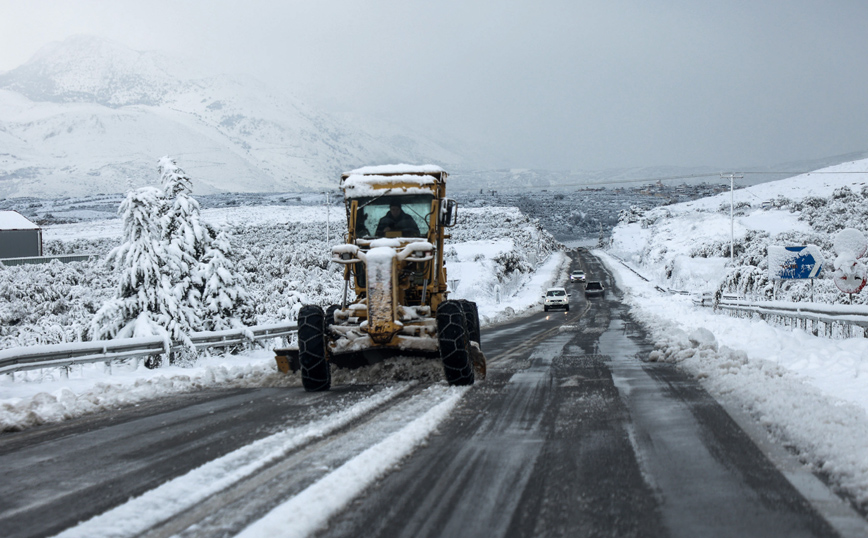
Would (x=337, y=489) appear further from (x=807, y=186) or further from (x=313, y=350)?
(x=807, y=186)

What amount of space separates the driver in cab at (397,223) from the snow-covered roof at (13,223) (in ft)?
173

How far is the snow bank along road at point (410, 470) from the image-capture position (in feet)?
12.9

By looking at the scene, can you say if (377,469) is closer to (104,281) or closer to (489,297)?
(104,281)

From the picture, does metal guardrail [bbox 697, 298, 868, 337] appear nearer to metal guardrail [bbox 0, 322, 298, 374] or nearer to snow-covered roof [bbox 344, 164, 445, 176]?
snow-covered roof [bbox 344, 164, 445, 176]

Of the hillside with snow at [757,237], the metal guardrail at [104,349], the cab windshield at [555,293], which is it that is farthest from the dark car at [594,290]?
the metal guardrail at [104,349]

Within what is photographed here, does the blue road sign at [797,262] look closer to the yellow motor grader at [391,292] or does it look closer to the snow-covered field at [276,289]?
the yellow motor grader at [391,292]

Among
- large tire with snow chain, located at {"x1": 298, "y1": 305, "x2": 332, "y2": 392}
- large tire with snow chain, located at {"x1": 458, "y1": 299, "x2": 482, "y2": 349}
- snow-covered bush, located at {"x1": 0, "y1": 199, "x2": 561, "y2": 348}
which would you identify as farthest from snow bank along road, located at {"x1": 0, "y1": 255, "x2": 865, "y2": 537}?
snow-covered bush, located at {"x1": 0, "y1": 199, "x2": 561, "y2": 348}

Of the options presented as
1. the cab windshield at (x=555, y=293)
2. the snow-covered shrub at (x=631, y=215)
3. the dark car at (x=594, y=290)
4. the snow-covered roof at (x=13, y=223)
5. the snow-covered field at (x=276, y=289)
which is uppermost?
the snow-covered shrub at (x=631, y=215)

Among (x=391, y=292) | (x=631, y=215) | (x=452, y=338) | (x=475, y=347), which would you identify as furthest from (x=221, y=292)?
(x=631, y=215)

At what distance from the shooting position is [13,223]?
54625 mm

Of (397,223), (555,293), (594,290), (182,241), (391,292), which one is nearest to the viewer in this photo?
(391,292)

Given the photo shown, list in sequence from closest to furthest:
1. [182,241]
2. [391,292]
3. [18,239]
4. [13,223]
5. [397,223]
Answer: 1. [391,292]
2. [397,223]
3. [182,241]
4. [18,239]
5. [13,223]

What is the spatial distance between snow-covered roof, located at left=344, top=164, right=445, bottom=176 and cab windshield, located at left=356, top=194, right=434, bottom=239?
0.42 meters

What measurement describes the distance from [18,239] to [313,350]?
5393 centimetres
